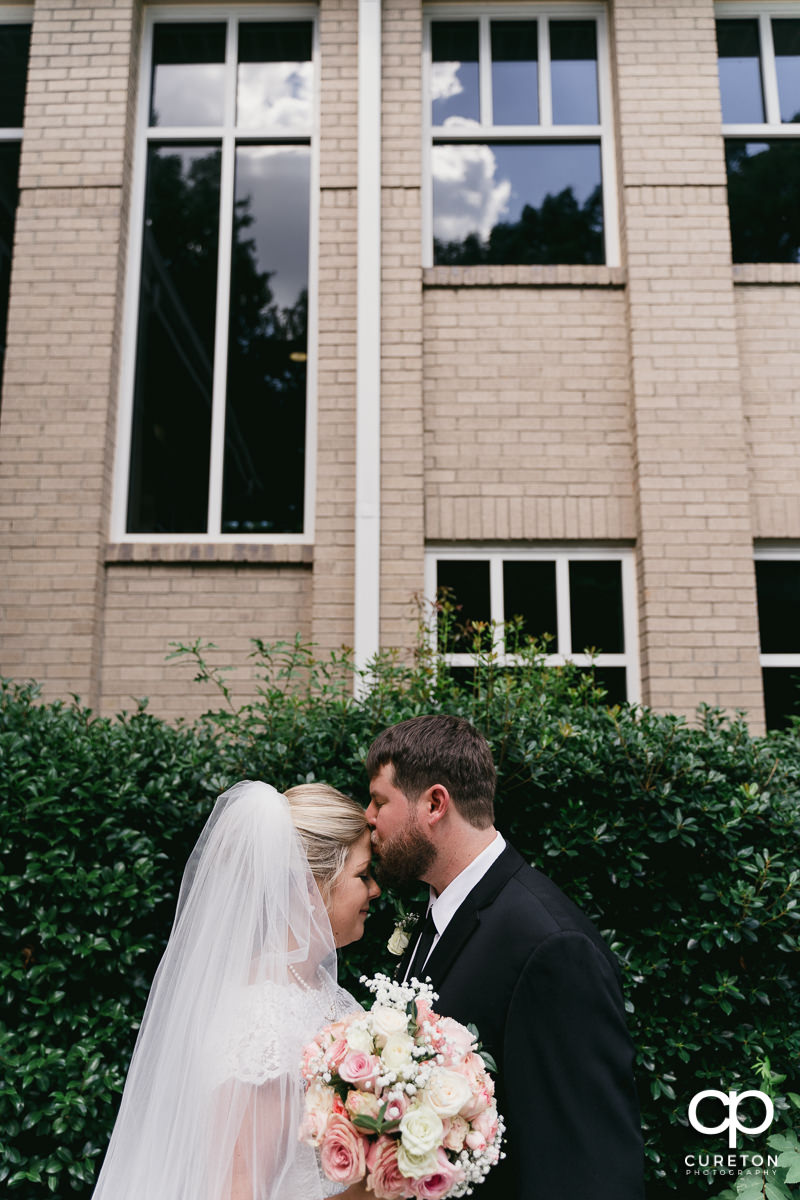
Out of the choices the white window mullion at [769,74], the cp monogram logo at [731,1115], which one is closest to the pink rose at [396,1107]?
the cp monogram logo at [731,1115]

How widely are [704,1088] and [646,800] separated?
1198mm

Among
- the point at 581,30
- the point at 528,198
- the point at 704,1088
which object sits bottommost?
the point at 704,1088

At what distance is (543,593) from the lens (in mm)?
6801

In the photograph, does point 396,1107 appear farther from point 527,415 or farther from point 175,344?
point 175,344

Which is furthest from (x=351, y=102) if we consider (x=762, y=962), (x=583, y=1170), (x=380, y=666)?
(x=583, y=1170)

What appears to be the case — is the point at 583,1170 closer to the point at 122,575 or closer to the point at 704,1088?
the point at 704,1088

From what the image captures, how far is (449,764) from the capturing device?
2879 millimetres

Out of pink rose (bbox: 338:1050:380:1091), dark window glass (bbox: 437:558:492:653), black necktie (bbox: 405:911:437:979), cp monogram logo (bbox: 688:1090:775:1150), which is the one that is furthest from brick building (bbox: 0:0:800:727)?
pink rose (bbox: 338:1050:380:1091)

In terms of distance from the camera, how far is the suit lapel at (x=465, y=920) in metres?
2.64

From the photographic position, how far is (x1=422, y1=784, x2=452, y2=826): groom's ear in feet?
9.39

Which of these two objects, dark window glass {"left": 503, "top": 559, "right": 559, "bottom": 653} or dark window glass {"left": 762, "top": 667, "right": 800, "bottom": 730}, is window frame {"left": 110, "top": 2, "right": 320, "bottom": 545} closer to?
dark window glass {"left": 503, "top": 559, "right": 559, "bottom": 653}

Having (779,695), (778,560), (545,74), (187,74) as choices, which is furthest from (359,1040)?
(187,74)

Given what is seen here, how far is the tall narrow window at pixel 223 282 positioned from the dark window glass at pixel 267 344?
0.4 inches

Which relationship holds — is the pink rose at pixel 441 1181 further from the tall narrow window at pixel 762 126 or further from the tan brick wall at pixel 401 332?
the tall narrow window at pixel 762 126
